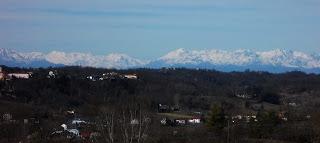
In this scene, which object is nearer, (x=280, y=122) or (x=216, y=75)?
(x=280, y=122)

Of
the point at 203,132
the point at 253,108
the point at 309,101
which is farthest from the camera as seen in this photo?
the point at 309,101

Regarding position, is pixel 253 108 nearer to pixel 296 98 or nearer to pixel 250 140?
pixel 296 98

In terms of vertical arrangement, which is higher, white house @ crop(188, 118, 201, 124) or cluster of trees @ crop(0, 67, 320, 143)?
cluster of trees @ crop(0, 67, 320, 143)

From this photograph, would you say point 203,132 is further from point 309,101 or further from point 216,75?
point 216,75

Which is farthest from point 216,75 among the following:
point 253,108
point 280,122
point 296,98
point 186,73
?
point 280,122

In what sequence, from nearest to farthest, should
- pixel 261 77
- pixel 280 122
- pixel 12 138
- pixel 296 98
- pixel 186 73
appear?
pixel 12 138 → pixel 280 122 → pixel 296 98 → pixel 186 73 → pixel 261 77

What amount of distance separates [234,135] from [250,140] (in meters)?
2.73

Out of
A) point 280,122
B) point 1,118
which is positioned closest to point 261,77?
point 280,122

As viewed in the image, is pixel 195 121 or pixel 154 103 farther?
pixel 154 103

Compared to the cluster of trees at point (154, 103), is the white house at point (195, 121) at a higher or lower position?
lower

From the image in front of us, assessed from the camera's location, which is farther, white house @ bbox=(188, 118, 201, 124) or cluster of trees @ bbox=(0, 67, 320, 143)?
white house @ bbox=(188, 118, 201, 124)

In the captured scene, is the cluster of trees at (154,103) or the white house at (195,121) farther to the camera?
the white house at (195,121)

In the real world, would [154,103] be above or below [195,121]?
above

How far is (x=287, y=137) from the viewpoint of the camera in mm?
45312
